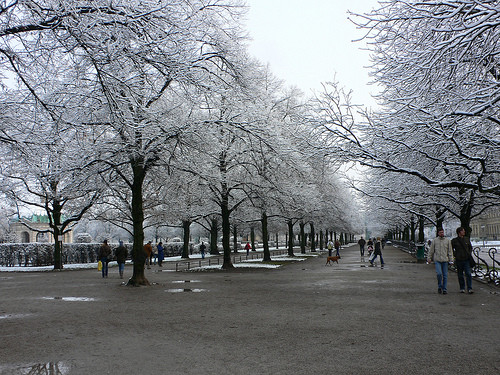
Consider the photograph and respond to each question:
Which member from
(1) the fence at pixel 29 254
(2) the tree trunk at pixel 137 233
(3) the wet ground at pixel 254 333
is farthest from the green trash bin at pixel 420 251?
(1) the fence at pixel 29 254

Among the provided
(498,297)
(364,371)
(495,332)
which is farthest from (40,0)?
(498,297)

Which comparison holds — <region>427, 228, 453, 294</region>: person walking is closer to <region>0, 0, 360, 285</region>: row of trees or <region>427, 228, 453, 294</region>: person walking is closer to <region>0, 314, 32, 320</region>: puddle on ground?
<region>0, 0, 360, 285</region>: row of trees

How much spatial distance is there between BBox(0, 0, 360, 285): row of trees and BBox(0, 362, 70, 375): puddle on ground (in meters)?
4.14

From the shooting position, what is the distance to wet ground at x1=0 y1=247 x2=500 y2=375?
5.91m

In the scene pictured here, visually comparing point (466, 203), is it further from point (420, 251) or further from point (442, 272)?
point (420, 251)

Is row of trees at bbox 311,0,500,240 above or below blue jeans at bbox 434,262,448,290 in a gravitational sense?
above

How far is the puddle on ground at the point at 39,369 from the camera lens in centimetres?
567

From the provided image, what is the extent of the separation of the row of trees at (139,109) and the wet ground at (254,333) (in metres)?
3.80

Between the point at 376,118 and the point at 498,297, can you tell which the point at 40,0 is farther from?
the point at 498,297

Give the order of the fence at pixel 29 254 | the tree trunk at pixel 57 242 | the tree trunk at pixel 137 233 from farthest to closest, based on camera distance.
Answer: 1. the fence at pixel 29 254
2. the tree trunk at pixel 57 242
3. the tree trunk at pixel 137 233

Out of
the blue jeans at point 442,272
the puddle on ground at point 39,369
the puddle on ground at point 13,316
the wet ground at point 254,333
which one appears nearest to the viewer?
the puddle on ground at point 39,369

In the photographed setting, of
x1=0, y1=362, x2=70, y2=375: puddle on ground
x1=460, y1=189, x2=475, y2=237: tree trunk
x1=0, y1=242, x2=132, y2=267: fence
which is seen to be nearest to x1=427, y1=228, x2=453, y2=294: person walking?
x1=460, y1=189, x2=475, y2=237: tree trunk

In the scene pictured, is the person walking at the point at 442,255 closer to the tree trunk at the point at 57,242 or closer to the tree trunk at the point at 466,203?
the tree trunk at the point at 466,203

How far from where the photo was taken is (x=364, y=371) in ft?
18.3
